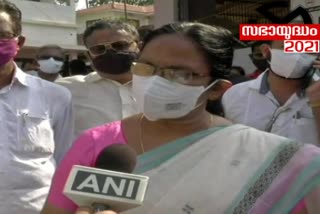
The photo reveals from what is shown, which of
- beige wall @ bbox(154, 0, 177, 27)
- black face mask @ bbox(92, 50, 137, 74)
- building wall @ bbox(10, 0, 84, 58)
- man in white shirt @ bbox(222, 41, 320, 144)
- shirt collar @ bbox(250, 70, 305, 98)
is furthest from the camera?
building wall @ bbox(10, 0, 84, 58)

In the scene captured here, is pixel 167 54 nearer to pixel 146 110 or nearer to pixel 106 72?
pixel 146 110

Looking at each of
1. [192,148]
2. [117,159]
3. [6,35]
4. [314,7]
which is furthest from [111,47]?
[314,7]

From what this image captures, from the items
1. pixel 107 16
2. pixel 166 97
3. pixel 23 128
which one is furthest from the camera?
pixel 107 16

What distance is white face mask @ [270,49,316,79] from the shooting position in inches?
126

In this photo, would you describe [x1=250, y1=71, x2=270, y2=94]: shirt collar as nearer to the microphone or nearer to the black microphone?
the black microphone

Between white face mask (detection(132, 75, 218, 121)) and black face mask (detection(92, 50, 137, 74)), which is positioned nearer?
white face mask (detection(132, 75, 218, 121))

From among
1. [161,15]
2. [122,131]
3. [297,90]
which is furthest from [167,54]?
[161,15]

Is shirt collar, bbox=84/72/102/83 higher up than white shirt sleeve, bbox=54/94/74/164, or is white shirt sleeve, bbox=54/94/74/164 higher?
shirt collar, bbox=84/72/102/83

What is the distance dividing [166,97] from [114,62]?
163 centimetres

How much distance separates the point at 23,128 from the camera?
2688 millimetres

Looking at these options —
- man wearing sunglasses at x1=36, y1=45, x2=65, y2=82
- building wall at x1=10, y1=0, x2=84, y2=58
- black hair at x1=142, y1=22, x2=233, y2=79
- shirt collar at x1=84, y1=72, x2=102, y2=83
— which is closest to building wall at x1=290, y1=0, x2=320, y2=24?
man wearing sunglasses at x1=36, y1=45, x2=65, y2=82

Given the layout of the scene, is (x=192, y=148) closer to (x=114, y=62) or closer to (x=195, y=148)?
(x=195, y=148)

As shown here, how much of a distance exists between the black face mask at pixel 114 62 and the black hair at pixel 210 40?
5.07 feet

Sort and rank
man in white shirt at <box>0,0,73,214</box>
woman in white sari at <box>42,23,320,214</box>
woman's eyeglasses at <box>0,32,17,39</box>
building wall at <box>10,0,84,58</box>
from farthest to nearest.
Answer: building wall at <box>10,0,84,58</box> → woman's eyeglasses at <box>0,32,17,39</box> → man in white shirt at <box>0,0,73,214</box> → woman in white sari at <box>42,23,320,214</box>
